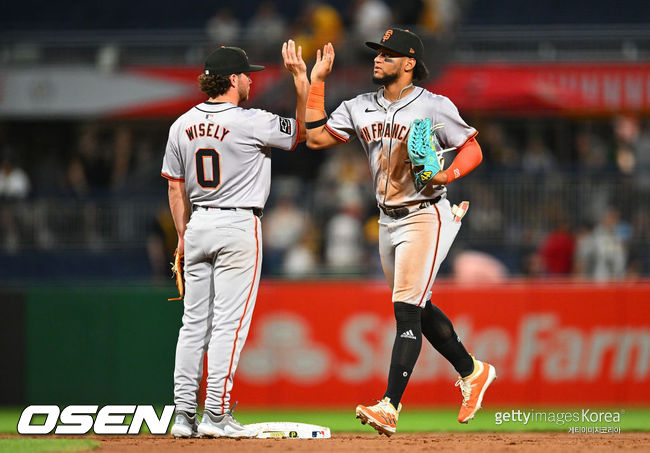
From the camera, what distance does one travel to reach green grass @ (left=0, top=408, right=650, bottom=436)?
824 cm

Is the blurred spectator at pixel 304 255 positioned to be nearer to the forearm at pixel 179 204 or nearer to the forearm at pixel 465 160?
the forearm at pixel 179 204

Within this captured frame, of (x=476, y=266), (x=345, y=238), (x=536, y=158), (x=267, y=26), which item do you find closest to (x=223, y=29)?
(x=267, y=26)

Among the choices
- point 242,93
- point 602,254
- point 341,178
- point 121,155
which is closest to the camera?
point 242,93

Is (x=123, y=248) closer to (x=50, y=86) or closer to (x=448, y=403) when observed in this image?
(x=50, y=86)

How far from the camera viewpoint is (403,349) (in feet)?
20.1

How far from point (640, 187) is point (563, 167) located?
113 cm

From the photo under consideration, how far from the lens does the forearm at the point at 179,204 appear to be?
6.45 meters

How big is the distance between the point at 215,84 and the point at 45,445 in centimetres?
244

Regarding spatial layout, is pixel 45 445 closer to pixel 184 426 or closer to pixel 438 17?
pixel 184 426

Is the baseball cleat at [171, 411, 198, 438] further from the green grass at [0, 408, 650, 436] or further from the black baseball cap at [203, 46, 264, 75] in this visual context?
the black baseball cap at [203, 46, 264, 75]

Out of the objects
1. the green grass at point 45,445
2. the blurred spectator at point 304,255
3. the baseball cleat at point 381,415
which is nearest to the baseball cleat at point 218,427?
the green grass at point 45,445

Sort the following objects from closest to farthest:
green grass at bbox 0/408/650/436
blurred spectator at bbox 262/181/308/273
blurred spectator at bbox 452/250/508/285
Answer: green grass at bbox 0/408/650/436 < blurred spectator at bbox 452/250/508/285 < blurred spectator at bbox 262/181/308/273

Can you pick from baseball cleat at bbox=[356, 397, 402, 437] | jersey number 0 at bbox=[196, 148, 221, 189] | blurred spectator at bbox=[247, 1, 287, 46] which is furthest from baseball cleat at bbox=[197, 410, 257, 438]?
blurred spectator at bbox=[247, 1, 287, 46]
